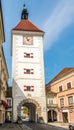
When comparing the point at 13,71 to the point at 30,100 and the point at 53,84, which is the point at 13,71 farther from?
the point at 53,84

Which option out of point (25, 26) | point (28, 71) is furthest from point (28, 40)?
point (28, 71)

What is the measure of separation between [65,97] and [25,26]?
63.6ft

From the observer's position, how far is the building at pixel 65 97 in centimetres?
4403

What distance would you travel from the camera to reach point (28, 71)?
46.7 m

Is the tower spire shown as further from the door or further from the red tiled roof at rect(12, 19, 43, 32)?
the door

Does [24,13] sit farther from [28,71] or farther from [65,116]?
[65,116]

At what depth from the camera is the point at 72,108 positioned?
142ft

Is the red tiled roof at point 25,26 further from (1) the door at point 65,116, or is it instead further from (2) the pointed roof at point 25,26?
(1) the door at point 65,116

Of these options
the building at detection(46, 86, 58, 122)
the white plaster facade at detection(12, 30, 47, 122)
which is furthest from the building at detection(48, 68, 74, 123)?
the white plaster facade at detection(12, 30, 47, 122)

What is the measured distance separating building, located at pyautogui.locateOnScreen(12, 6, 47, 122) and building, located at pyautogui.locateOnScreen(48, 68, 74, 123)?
4547 mm

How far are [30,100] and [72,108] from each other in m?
8.52

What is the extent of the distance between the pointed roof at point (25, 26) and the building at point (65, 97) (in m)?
13.0

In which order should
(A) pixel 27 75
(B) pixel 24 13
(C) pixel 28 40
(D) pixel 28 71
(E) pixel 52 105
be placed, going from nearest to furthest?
(A) pixel 27 75
(D) pixel 28 71
(C) pixel 28 40
(E) pixel 52 105
(B) pixel 24 13

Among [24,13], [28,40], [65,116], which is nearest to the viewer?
[65,116]
